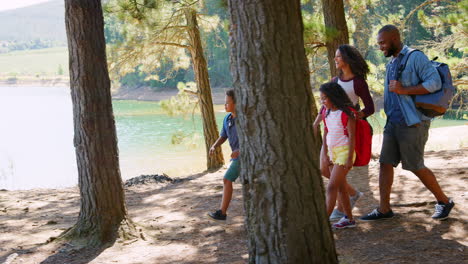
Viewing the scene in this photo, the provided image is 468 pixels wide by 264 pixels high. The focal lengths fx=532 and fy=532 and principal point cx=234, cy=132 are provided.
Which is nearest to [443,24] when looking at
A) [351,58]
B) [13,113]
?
[351,58]

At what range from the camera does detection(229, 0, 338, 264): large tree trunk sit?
286cm

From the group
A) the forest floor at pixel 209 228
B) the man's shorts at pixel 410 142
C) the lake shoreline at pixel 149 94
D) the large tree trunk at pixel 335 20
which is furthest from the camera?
the lake shoreline at pixel 149 94

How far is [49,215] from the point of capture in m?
6.60

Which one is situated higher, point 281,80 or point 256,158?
point 281,80

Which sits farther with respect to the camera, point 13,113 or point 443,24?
point 13,113

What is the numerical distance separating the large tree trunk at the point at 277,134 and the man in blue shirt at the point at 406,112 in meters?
1.53

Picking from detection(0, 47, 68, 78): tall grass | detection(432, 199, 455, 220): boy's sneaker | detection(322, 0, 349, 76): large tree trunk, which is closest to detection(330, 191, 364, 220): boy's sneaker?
detection(432, 199, 455, 220): boy's sneaker

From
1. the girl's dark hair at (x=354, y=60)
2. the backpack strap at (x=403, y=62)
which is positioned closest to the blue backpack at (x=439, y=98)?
the backpack strap at (x=403, y=62)

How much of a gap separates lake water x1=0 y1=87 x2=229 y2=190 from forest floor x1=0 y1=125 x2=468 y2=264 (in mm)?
5373

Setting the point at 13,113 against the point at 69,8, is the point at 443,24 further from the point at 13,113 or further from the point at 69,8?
the point at 13,113

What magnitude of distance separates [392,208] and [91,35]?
3213 millimetres

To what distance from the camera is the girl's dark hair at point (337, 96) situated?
163 inches

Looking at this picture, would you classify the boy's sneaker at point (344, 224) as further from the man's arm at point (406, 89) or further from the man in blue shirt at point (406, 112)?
the man's arm at point (406, 89)

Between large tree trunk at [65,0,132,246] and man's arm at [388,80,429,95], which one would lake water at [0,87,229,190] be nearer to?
large tree trunk at [65,0,132,246]
